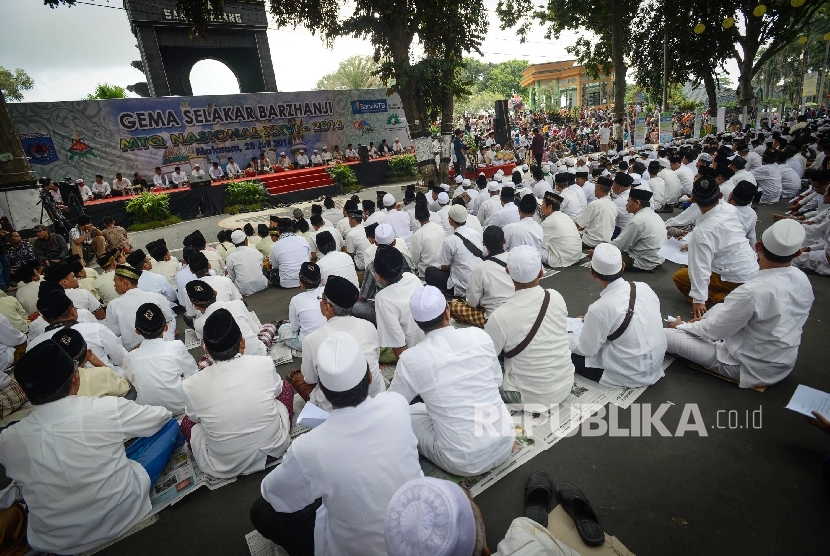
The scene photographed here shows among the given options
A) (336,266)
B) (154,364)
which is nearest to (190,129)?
(336,266)

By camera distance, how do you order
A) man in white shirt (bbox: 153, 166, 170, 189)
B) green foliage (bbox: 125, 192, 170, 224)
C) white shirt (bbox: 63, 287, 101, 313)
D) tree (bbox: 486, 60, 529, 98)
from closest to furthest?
white shirt (bbox: 63, 287, 101, 313) < green foliage (bbox: 125, 192, 170, 224) < man in white shirt (bbox: 153, 166, 170, 189) < tree (bbox: 486, 60, 529, 98)

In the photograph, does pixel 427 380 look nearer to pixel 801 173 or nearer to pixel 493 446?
pixel 493 446

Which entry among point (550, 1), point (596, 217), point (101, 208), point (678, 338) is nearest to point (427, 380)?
point (678, 338)

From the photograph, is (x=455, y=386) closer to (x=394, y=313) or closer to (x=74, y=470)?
(x=394, y=313)

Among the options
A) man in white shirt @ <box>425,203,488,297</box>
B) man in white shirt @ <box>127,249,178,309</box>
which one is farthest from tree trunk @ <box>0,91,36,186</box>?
man in white shirt @ <box>425,203,488,297</box>

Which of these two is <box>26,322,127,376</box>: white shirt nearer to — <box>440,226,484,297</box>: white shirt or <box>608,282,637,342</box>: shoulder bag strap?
<box>440,226,484,297</box>: white shirt

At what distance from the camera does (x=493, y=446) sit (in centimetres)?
246

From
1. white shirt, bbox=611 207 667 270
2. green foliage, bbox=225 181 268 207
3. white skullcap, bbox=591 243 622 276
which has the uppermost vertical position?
green foliage, bbox=225 181 268 207

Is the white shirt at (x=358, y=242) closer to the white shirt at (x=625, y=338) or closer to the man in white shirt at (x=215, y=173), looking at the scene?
the white shirt at (x=625, y=338)

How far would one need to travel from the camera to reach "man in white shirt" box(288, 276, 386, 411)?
299cm

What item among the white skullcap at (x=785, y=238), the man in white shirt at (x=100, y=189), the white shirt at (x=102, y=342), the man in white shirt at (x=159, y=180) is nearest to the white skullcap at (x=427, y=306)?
the white skullcap at (x=785, y=238)

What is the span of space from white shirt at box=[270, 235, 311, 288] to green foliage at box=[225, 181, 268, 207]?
817 centimetres

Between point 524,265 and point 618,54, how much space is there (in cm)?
1612

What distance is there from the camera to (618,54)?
50.0 feet
